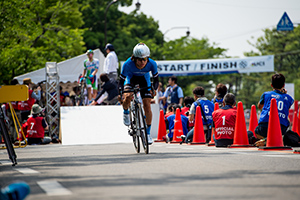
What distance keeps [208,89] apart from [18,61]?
2638 inches

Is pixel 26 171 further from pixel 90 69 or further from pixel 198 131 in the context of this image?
pixel 90 69

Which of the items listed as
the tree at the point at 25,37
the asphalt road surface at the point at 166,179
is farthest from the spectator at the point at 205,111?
the tree at the point at 25,37

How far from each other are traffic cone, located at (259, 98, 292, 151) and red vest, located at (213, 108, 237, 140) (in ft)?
4.95

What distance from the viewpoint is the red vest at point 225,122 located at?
12.2 m

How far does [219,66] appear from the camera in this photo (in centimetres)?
4109

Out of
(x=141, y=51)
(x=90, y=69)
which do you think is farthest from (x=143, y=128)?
(x=90, y=69)

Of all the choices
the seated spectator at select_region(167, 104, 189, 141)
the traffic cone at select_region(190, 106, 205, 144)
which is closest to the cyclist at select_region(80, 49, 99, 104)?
the seated spectator at select_region(167, 104, 189, 141)

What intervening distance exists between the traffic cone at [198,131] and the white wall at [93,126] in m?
3.82

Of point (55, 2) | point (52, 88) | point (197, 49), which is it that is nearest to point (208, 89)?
point (197, 49)

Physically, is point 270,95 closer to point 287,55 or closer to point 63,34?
Result: point 63,34

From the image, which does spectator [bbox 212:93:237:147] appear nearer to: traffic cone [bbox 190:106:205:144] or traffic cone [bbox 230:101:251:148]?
traffic cone [bbox 230:101:251:148]

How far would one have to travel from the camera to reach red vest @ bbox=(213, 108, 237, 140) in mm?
12203

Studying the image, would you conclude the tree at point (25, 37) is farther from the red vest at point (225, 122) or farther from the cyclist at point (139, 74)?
the cyclist at point (139, 74)

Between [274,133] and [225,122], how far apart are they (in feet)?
5.47
